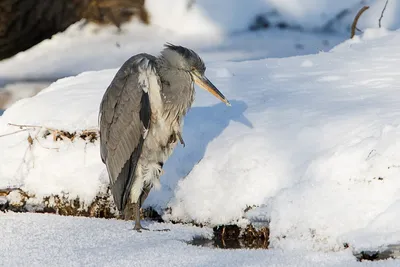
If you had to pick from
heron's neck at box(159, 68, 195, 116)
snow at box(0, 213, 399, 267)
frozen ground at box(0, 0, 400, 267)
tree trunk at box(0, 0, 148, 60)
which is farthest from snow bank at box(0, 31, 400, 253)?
tree trunk at box(0, 0, 148, 60)

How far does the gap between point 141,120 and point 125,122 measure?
10cm

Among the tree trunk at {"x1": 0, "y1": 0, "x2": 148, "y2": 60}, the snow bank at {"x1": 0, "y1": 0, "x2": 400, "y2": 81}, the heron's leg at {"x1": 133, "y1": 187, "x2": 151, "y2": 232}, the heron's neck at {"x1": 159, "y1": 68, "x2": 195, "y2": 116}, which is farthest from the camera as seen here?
the tree trunk at {"x1": 0, "y1": 0, "x2": 148, "y2": 60}

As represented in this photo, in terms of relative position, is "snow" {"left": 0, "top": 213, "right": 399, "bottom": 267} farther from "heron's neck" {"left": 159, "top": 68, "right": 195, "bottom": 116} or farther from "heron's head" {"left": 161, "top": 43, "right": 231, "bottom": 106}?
"heron's head" {"left": 161, "top": 43, "right": 231, "bottom": 106}

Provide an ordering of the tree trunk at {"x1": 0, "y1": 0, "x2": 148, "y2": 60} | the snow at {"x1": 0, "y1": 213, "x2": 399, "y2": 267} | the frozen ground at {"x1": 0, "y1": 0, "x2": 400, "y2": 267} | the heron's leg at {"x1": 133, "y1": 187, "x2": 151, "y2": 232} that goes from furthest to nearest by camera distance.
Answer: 1. the tree trunk at {"x1": 0, "y1": 0, "x2": 148, "y2": 60}
2. the heron's leg at {"x1": 133, "y1": 187, "x2": 151, "y2": 232}
3. the frozen ground at {"x1": 0, "y1": 0, "x2": 400, "y2": 267}
4. the snow at {"x1": 0, "y1": 213, "x2": 399, "y2": 267}

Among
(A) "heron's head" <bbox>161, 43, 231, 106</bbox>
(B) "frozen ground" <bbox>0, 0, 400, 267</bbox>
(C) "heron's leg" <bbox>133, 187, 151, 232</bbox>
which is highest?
(A) "heron's head" <bbox>161, 43, 231, 106</bbox>

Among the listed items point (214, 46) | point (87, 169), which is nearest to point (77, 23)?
point (214, 46)

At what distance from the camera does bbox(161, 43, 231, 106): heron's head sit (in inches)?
173

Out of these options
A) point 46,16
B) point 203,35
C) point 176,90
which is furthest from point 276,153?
point 46,16

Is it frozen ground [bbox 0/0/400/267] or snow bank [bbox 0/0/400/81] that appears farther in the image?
snow bank [bbox 0/0/400/81]

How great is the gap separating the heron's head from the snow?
2.58 ft

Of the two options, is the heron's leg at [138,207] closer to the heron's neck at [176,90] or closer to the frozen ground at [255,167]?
the frozen ground at [255,167]

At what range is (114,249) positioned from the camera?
377cm

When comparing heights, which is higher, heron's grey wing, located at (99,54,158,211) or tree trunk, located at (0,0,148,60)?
heron's grey wing, located at (99,54,158,211)

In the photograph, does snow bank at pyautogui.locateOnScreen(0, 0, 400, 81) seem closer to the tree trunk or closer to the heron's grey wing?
the tree trunk
